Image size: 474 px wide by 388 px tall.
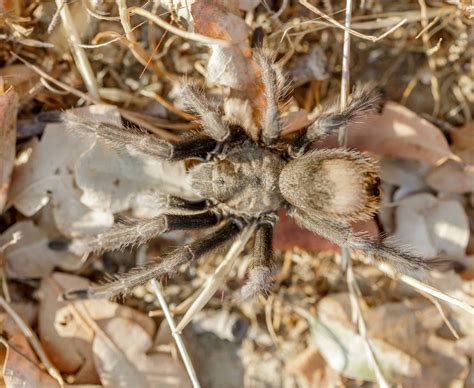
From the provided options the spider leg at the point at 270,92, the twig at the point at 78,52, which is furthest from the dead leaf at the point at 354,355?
the twig at the point at 78,52

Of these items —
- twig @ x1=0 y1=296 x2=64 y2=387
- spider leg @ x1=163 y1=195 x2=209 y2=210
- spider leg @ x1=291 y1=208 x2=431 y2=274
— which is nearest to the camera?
spider leg @ x1=291 y1=208 x2=431 y2=274

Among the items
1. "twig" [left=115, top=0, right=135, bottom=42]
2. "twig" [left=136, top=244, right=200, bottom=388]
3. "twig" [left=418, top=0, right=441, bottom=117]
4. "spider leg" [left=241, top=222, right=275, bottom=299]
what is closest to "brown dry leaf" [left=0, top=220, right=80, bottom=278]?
"twig" [left=136, top=244, right=200, bottom=388]

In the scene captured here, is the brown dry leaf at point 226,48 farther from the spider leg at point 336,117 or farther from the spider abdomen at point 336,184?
the spider abdomen at point 336,184

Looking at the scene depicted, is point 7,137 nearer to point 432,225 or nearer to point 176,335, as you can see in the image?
point 176,335

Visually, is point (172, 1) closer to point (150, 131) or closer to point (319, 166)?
point (150, 131)

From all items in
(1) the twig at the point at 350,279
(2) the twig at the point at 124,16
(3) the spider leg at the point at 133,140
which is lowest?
(1) the twig at the point at 350,279

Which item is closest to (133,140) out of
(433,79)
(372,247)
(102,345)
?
(102,345)

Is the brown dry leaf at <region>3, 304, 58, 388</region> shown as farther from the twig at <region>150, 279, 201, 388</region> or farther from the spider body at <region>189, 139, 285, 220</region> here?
the spider body at <region>189, 139, 285, 220</region>
